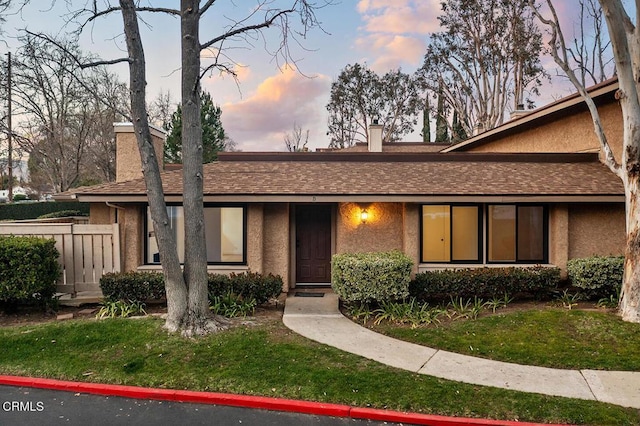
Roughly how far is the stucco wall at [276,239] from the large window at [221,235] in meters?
0.62

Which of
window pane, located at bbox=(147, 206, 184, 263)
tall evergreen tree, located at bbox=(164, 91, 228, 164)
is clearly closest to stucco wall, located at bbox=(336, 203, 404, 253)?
window pane, located at bbox=(147, 206, 184, 263)

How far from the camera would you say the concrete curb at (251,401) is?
4.71 m

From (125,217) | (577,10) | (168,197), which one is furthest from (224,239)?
(577,10)

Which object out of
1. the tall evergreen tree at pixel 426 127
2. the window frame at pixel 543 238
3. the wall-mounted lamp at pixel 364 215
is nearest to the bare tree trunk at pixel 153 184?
the wall-mounted lamp at pixel 364 215

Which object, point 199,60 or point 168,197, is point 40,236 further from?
point 199,60

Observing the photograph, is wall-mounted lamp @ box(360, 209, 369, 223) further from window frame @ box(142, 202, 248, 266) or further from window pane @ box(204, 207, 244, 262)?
window pane @ box(204, 207, 244, 262)

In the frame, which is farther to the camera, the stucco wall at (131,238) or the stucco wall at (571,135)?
the stucco wall at (571,135)

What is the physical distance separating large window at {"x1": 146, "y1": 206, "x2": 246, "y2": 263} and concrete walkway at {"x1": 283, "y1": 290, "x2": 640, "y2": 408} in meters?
3.03

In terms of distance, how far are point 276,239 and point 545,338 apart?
628 centimetres

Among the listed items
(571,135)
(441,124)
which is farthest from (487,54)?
(571,135)

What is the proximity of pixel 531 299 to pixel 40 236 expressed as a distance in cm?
1153

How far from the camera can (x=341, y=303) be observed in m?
9.65

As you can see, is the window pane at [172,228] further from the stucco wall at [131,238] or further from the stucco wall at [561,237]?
the stucco wall at [561,237]

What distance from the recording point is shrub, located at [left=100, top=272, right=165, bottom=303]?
8.64m
